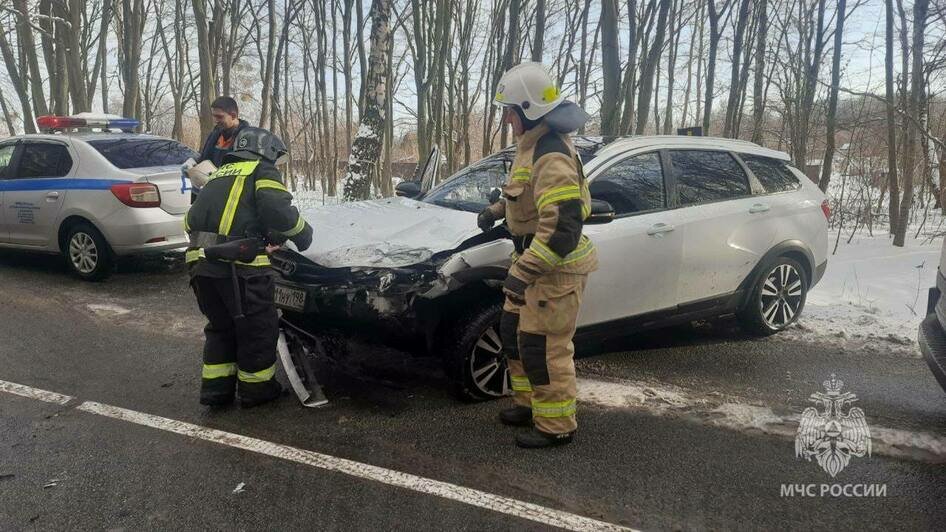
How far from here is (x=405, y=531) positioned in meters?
2.46

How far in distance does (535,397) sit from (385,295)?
975 millimetres

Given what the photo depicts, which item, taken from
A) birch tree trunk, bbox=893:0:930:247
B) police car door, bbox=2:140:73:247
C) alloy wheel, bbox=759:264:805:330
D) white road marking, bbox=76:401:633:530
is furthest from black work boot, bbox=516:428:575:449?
birch tree trunk, bbox=893:0:930:247

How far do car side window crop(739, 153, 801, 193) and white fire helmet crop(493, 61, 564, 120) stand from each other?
2548mm

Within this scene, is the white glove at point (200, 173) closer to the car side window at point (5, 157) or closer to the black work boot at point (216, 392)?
the black work boot at point (216, 392)

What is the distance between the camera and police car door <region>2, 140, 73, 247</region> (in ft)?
22.1

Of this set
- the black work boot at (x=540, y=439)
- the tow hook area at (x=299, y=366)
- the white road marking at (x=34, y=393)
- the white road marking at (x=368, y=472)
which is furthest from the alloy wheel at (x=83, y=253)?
the black work boot at (x=540, y=439)

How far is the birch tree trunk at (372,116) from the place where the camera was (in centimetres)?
928

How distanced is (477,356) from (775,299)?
112 inches

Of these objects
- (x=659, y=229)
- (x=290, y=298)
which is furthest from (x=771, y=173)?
(x=290, y=298)

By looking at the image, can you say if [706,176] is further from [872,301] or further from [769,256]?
[872,301]

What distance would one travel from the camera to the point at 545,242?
2.92 meters

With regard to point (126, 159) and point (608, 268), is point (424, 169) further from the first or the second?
point (126, 159)

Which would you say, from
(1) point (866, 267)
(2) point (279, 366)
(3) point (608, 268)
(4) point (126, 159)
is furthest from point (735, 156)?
(4) point (126, 159)

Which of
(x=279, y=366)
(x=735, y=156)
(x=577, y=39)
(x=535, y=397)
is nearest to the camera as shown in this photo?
(x=535, y=397)
